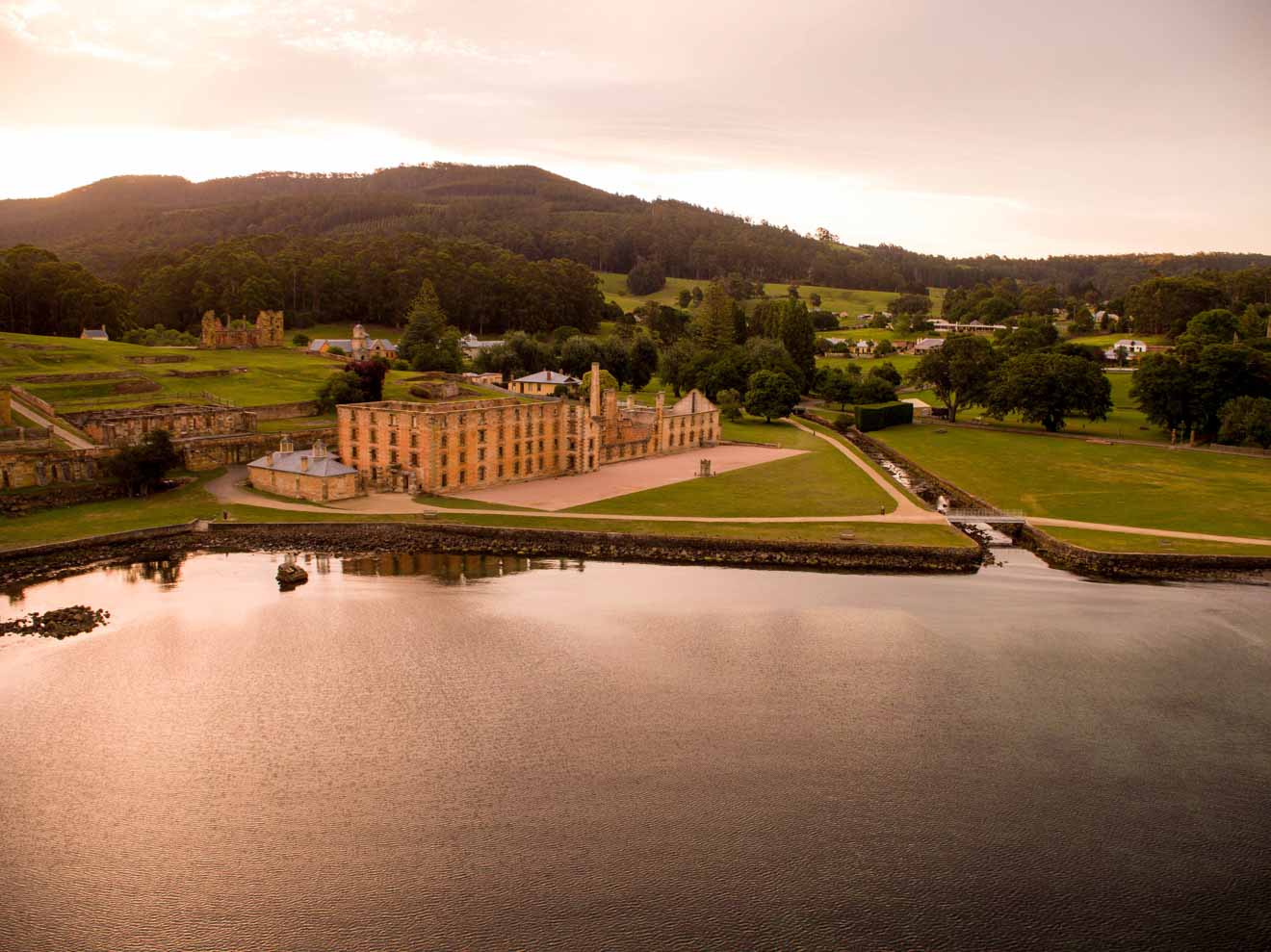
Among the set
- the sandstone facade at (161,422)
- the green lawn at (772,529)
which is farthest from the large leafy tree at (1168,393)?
the sandstone facade at (161,422)

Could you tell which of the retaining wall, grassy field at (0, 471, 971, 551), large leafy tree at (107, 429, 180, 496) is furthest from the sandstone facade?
grassy field at (0, 471, 971, 551)

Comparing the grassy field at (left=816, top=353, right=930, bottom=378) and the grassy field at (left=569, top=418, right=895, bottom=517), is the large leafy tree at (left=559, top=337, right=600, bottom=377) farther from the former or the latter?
the grassy field at (left=569, top=418, right=895, bottom=517)

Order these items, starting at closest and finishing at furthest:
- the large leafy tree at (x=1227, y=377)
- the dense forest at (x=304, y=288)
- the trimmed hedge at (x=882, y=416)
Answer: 1. the large leafy tree at (x=1227, y=377)
2. the trimmed hedge at (x=882, y=416)
3. the dense forest at (x=304, y=288)

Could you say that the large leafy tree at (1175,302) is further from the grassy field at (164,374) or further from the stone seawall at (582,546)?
the stone seawall at (582,546)

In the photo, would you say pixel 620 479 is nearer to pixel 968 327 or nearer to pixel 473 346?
pixel 473 346

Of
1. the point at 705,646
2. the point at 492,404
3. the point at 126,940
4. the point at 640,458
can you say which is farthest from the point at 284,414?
the point at 126,940
